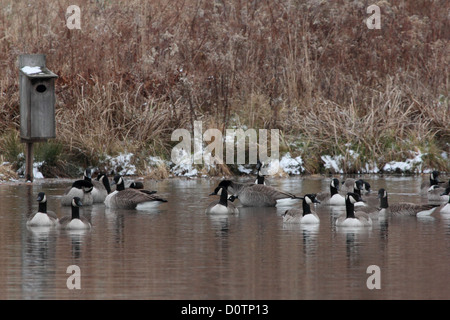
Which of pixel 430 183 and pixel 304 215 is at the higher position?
pixel 430 183

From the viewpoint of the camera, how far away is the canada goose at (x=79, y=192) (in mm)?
14406

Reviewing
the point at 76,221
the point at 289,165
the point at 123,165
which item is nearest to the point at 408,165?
the point at 289,165

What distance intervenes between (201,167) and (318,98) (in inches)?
119

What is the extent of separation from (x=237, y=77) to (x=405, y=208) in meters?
8.42

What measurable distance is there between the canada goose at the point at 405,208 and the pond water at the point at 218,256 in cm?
20

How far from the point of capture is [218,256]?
9.95 metres

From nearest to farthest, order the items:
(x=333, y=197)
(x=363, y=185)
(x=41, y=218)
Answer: (x=41, y=218) < (x=333, y=197) < (x=363, y=185)

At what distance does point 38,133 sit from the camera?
1759 cm

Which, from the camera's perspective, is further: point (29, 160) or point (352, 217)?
point (29, 160)

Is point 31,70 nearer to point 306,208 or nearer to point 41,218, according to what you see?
point 41,218

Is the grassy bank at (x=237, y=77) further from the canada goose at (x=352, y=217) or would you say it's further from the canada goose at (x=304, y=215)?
the canada goose at (x=352, y=217)

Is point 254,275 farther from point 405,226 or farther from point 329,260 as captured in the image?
point 405,226


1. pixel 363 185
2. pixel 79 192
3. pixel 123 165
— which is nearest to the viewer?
pixel 79 192

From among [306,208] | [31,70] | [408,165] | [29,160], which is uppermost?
[31,70]
